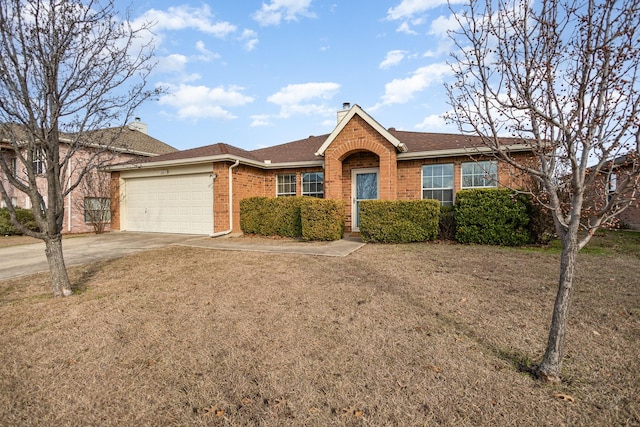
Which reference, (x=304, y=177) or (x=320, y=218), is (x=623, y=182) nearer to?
(x=320, y=218)

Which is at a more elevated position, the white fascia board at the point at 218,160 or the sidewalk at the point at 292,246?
the white fascia board at the point at 218,160

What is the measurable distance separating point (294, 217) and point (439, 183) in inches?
215

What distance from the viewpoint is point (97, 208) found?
14492 mm

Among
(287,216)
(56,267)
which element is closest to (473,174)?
(287,216)

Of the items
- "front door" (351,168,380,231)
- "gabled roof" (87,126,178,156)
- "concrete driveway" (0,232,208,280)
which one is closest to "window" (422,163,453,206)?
"front door" (351,168,380,231)

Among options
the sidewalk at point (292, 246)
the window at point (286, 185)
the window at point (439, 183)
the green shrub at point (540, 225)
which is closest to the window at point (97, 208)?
the sidewalk at point (292, 246)

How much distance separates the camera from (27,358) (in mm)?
2965

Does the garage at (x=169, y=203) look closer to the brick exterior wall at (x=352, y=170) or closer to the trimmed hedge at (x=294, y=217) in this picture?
the brick exterior wall at (x=352, y=170)

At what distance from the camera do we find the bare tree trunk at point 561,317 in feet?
8.31

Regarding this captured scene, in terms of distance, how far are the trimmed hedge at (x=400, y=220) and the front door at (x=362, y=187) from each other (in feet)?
7.97

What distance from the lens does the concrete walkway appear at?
23.3ft

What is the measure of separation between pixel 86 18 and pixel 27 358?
4.58 metres

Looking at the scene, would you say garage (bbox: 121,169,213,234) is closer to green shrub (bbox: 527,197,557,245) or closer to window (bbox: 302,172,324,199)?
window (bbox: 302,172,324,199)

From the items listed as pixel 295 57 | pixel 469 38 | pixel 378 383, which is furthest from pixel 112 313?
pixel 295 57
